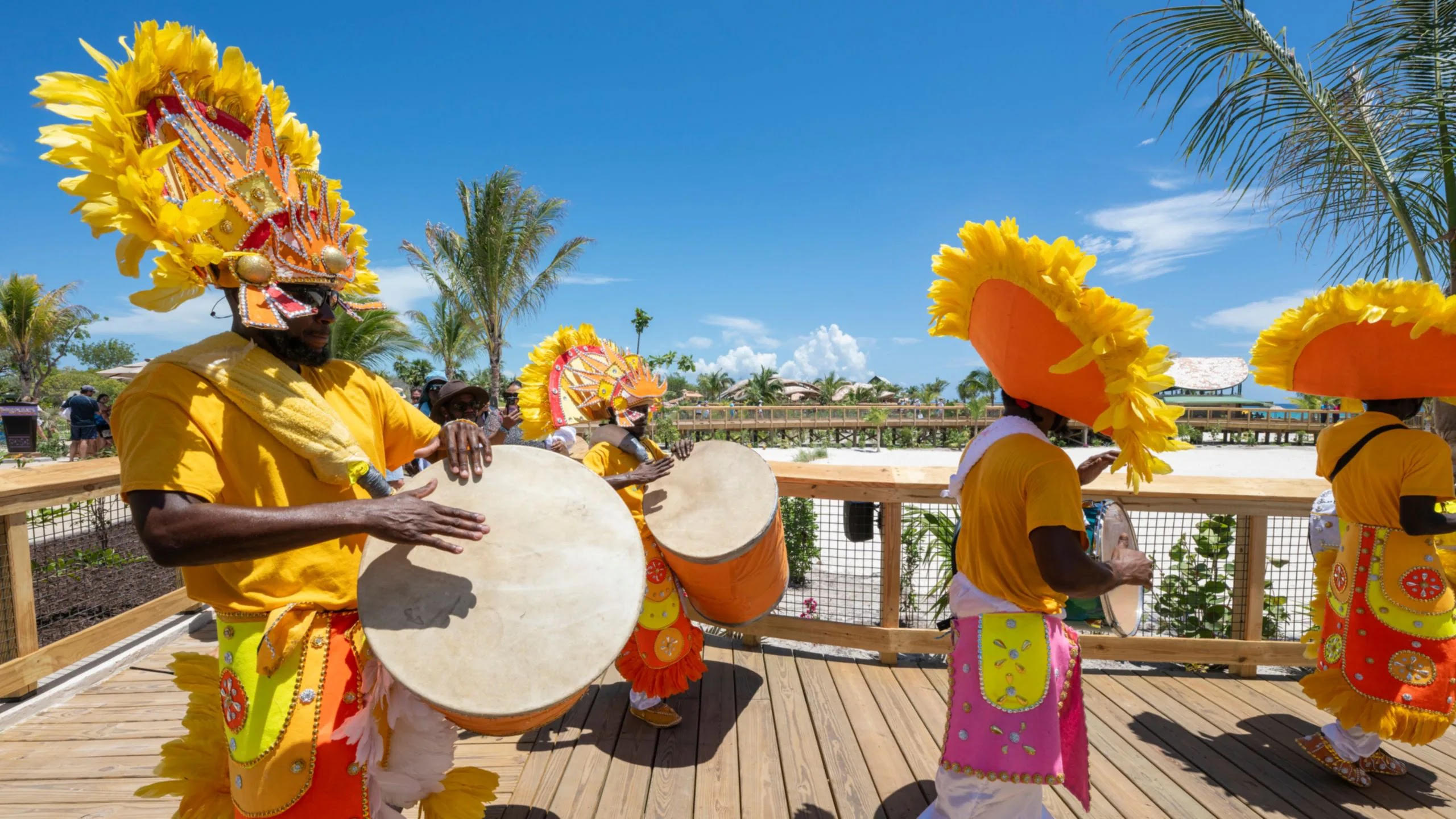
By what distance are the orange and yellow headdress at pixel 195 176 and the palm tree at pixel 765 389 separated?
33715mm

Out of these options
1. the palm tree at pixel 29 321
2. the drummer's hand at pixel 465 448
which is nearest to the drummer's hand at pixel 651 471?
the drummer's hand at pixel 465 448

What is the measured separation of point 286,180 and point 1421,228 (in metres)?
6.33

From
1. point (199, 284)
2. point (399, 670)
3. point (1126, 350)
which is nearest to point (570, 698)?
point (399, 670)

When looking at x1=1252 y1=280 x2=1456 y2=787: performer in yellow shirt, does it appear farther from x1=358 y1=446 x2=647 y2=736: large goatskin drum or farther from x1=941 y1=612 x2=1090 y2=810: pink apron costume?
x1=358 y1=446 x2=647 y2=736: large goatskin drum

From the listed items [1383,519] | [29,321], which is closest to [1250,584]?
[1383,519]

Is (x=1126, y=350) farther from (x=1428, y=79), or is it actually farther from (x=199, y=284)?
(x=1428, y=79)

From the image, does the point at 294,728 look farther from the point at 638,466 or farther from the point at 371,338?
the point at 371,338

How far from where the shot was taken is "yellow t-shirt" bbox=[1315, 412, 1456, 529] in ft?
7.58

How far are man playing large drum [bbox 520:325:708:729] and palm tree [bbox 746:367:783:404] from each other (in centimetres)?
3158

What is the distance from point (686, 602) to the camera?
3240 mm

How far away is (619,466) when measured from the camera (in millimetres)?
3234

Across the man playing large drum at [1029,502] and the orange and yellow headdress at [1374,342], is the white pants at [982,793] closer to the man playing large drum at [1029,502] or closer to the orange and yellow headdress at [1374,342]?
the man playing large drum at [1029,502]

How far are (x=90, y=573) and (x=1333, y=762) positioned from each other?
27.2 ft

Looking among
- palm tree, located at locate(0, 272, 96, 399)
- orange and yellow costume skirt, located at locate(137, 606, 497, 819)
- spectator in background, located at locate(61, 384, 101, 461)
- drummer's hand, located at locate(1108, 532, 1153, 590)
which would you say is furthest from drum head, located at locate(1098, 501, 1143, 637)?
palm tree, located at locate(0, 272, 96, 399)
